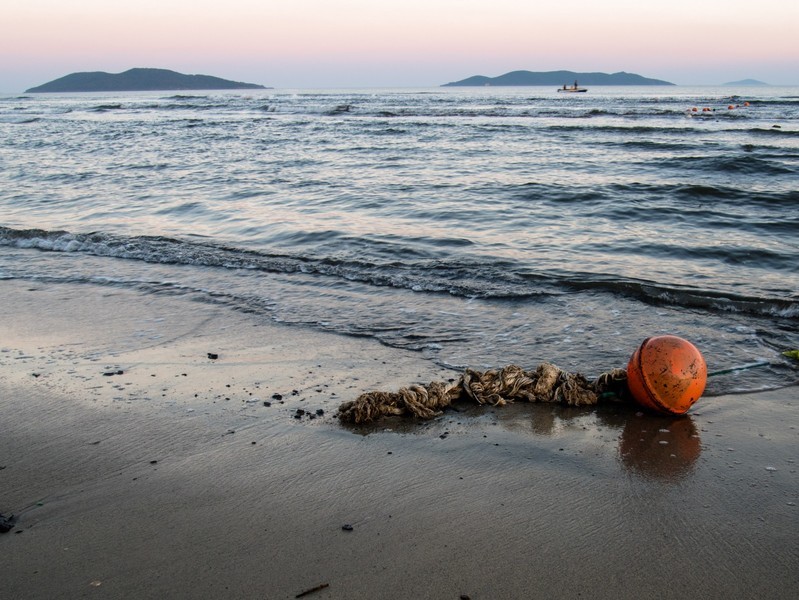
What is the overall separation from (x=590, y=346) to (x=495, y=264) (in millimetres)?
2941

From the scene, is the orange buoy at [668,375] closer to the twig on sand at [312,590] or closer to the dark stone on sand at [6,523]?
the twig on sand at [312,590]

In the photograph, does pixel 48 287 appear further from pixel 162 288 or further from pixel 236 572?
pixel 236 572

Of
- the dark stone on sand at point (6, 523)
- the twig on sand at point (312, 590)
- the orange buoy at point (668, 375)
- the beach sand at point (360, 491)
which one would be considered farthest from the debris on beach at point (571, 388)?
the dark stone on sand at point (6, 523)

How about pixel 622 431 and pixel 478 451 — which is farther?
pixel 622 431

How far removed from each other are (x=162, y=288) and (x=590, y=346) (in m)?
4.83

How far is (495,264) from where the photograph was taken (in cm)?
866

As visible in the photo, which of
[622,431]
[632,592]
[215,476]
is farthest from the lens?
[622,431]

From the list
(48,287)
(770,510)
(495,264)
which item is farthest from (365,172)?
(770,510)

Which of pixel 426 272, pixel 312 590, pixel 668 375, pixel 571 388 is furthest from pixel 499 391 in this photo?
→ pixel 426 272

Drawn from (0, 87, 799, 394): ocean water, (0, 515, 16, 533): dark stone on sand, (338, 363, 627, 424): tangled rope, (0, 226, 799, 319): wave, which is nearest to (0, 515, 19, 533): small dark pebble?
(0, 515, 16, 533): dark stone on sand

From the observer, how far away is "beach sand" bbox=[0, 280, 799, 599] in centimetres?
279

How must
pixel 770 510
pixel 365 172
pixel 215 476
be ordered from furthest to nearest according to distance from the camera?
pixel 365 172
pixel 215 476
pixel 770 510

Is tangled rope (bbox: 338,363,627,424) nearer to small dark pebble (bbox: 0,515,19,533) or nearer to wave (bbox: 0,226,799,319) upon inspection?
small dark pebble (bbox: 0,515,19,533)

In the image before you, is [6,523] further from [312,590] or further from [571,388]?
[571,388]
